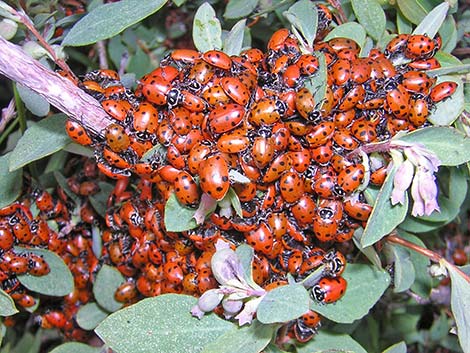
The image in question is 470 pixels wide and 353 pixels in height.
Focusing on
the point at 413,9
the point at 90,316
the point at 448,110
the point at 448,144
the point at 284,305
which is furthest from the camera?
the point at 90,316

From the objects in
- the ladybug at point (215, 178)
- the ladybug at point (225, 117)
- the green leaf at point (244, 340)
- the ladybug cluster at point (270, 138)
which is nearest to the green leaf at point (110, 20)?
the ladybug cluster at point (270, 138)

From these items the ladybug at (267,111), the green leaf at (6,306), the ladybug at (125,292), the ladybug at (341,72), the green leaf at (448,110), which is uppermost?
the ladybug at (341,72)

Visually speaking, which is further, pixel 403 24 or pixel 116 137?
pixel 403 24

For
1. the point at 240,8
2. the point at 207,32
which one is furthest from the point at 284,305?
the point at 240,8

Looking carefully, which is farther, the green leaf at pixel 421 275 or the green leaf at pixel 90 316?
the green leaf at pixel 90 316

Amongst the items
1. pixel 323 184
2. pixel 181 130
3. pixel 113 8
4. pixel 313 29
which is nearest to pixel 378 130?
pixel 323 184

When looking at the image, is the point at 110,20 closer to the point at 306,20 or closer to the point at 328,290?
the point at 306,20

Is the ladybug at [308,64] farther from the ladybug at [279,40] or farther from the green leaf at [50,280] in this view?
the green leaf at [50,280]
